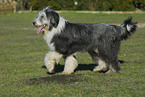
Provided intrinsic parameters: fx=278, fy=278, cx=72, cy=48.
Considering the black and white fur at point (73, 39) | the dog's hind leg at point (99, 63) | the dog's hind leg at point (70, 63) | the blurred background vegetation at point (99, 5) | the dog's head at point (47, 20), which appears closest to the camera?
the dog's head at point (47, 20)

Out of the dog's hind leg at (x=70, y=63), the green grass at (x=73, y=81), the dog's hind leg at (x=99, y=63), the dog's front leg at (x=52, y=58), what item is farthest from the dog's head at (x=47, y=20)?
the dog's hind leg at (x=99, y=63)

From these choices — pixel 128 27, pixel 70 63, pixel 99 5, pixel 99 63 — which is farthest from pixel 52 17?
pixel 99 5

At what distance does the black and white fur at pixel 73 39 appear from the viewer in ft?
26.1

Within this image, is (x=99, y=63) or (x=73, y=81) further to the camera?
(x=99, y=63)

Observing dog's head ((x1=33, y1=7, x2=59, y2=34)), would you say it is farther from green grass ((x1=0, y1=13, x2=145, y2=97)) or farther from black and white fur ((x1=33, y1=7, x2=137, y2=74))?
Result: green grass ((x1=0, y1=13, x2=145, y2=97))

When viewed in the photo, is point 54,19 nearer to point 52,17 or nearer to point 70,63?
point 52,17

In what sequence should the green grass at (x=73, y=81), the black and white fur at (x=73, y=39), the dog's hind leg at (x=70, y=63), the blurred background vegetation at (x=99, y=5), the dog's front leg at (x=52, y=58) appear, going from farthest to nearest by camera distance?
the blurred background vegetation at (x=99, y=5), the dog's hind leg at (x=70, y=63), the dog's front leg at (x=52, y=58), the black and white fur at (x=73, y=39), the green grass at (x=73, y=81)

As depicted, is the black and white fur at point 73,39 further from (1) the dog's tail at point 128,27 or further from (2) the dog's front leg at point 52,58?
(1) the dog's tail at point 128,27

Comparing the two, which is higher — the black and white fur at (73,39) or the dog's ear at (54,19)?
the dog's ear at (54,19)

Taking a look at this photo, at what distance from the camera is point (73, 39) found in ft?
26.7

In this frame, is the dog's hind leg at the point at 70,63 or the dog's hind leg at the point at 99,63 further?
the dog's hind leg at the point at 99,63

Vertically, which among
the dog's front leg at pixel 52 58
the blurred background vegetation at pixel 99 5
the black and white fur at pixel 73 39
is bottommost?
the blurred background vegetation at pixel 99 5

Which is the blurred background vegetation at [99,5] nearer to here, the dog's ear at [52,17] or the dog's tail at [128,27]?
the dog's tail at [128,27]

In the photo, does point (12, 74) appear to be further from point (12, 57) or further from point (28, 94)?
point (12, 57)
